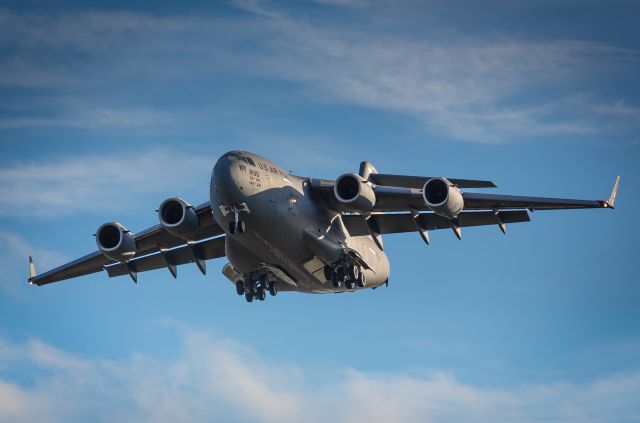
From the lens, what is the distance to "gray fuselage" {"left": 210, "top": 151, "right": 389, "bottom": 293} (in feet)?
86.3

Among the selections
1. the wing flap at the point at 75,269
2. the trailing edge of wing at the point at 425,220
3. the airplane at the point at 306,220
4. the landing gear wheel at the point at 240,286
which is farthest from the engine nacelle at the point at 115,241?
the trailing edge of wing at the point at 425,220

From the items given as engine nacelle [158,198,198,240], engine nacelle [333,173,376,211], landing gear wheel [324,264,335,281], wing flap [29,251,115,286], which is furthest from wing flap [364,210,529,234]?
wing flap [29,251,115,286]

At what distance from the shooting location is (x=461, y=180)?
28.4 metres

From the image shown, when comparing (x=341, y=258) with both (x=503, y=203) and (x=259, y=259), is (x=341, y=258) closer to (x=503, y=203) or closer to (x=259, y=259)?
(x=259, y=259)

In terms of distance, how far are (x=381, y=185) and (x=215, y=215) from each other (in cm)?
598

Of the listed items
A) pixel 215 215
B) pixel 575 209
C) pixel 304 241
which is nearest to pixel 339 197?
pixel 304 241

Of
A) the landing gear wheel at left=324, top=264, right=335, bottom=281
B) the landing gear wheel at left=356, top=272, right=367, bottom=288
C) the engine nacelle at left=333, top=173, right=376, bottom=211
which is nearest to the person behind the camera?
the engine nacelle at left=333, top=173, right=376, bottom=211

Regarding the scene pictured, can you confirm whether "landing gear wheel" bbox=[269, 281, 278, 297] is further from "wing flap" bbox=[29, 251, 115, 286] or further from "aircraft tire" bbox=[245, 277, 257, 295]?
"wing flap" bbox=[29, 251, 115, 286]

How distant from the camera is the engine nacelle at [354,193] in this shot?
27.2m

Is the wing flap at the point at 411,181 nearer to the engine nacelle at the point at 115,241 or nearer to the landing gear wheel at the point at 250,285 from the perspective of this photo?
the landing gear wheel at the point at 250,285

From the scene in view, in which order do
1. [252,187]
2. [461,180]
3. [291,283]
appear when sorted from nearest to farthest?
[252,187] → [461,180] → [291,283]

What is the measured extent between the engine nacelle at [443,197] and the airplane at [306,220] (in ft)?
0.09

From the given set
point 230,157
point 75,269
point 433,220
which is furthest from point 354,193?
point 75,269

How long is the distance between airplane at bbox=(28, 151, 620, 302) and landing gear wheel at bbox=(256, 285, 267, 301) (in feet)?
0.10
